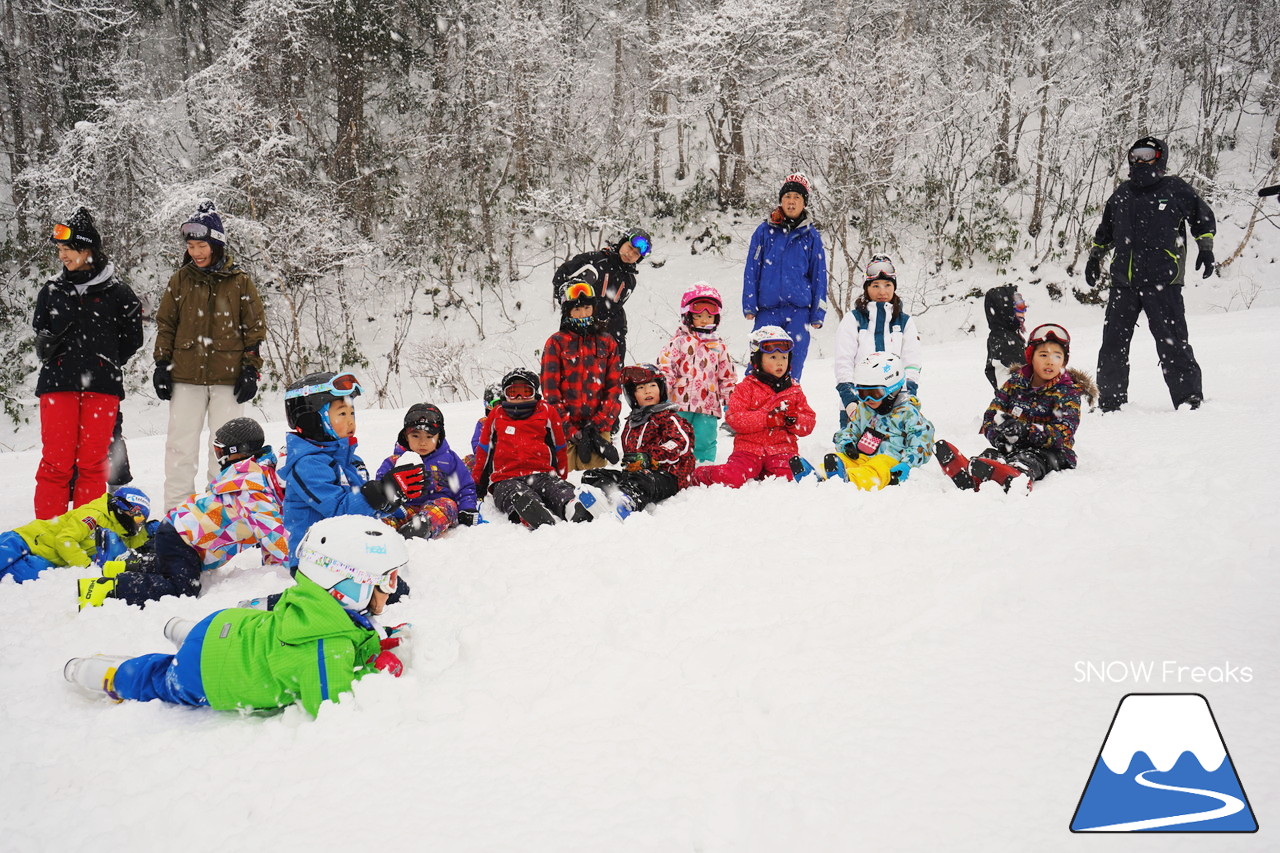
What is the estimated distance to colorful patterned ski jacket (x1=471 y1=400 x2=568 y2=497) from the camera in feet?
16.0

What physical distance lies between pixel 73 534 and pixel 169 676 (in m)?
2.10

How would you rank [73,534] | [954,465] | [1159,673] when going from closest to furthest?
[1159,673] < [73,534] < [954,465]

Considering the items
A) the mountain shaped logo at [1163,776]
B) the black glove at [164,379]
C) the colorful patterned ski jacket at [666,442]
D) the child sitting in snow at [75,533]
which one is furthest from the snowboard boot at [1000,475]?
the black glove at [164,379]

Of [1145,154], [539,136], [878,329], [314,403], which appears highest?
[539,136]

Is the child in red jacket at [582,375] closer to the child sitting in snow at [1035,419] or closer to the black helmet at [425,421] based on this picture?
the black helmet at [425,421]

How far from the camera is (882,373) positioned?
4.79 m

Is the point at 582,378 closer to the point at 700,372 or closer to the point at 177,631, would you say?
the point at 700,372

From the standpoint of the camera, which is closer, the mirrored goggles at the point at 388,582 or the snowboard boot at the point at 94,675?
the snowboard boot at the point at 94,675

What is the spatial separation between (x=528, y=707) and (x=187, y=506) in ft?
7.90

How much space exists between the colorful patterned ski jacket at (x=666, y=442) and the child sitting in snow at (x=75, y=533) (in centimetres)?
284

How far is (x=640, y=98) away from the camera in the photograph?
19172 mm

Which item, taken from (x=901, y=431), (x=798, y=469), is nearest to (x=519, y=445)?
(x=798, y=469)

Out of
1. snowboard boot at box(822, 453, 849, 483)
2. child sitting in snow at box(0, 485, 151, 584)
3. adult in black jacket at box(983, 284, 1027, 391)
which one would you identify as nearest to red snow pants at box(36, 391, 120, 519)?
child sitting in snow at box(0, 485, 151, 584)

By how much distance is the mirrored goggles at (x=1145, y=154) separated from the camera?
18.7 feet
